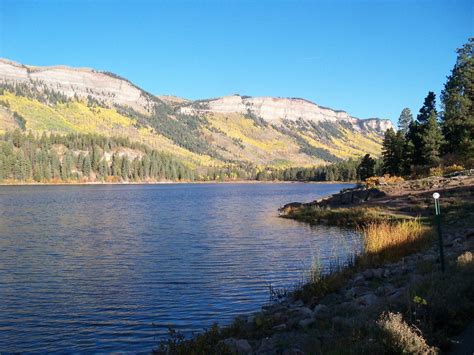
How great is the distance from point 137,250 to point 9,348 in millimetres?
17719

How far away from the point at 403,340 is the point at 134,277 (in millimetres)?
17301

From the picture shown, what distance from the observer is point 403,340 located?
7844 mm

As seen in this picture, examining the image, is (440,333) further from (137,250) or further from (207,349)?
(137,250)

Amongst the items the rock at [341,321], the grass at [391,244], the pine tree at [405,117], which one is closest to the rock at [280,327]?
the rock at [341,321]

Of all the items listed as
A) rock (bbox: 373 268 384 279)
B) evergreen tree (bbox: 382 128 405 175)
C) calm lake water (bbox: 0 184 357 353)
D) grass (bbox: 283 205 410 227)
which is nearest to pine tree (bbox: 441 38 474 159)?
evergreen tree (bbox: 382 128 405 175)

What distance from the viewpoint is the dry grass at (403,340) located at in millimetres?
7660

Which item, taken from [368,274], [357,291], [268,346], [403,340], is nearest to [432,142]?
[368,274]

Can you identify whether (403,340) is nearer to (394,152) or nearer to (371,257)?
(371,257)

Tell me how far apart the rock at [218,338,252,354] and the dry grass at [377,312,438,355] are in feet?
10.9

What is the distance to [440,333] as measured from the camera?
847cm

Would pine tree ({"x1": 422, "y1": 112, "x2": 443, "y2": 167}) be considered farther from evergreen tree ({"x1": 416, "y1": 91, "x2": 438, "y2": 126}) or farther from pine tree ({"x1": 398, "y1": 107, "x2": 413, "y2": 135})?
pine tree ({"x1": 398, "y1": 107, "x2": 413, "y2": 135})

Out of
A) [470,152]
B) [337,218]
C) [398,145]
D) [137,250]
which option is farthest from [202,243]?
[398,145]

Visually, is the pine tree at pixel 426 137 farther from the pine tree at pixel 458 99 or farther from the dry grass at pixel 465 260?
the dry grass at pixel 465 260

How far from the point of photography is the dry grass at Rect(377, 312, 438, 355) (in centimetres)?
766
